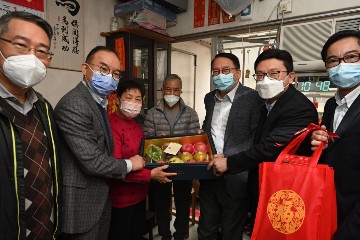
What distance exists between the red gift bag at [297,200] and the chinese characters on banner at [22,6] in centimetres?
266

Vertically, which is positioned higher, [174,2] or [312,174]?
[174,2]

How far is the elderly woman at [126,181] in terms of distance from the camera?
1.58 metres

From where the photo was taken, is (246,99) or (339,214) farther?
(246,99)

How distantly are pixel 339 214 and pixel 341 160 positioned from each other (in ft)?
0.77

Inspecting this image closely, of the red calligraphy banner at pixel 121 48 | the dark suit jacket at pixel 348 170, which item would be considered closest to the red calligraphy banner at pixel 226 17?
the red calligraphy banner at pixel 121 48

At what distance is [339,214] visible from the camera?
1045 millimetres

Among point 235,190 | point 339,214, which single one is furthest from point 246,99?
point 339,214

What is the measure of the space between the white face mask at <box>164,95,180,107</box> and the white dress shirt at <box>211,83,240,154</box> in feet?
1.29

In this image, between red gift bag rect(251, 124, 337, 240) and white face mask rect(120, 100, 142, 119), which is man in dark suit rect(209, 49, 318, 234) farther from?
white face mask rect(120, 100, 142, 119)

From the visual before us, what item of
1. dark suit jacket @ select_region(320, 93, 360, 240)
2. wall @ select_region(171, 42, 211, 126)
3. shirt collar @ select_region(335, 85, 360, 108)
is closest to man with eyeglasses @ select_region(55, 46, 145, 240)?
dark suit jacket @ select_region(320, 93, 360, 240)

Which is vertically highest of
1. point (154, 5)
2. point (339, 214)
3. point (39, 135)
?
point (154, 5)

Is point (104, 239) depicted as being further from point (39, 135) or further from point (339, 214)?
point (339, 214)

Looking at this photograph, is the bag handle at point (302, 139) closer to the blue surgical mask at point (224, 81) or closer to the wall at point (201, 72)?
the blue surgical mask at point (224, 81)

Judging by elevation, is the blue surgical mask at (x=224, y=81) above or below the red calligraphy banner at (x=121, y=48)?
below
